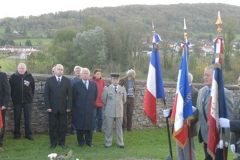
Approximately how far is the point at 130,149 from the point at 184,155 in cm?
306

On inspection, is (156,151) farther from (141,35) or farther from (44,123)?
(141,35)

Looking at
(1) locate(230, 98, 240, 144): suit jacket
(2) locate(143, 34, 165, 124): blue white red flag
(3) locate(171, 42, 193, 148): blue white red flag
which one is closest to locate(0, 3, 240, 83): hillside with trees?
(2) locate(143, 34, 165, 124): blue white red flag

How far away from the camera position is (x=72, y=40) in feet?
120

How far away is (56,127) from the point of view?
8688mm

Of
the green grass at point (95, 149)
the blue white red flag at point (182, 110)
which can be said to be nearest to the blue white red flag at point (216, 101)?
the blue white red flag at point (182, 110)

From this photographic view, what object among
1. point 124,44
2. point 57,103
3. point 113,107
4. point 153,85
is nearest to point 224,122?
point 153,85

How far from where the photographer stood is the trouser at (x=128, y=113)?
10820 millimetres

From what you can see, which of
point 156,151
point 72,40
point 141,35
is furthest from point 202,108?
point 72,40

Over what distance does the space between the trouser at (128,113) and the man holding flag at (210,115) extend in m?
5.08

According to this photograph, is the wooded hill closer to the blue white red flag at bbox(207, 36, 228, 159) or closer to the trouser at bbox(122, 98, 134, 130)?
the trouser at bbox(122, 98, 134, 130)

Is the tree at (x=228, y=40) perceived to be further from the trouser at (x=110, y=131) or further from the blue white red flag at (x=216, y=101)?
the blue white red flag at (x=216, y=101)

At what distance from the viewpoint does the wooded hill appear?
40356mm

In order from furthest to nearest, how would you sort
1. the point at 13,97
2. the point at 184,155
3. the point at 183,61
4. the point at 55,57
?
the point at 55,57
the point at 13,97
the point at 184,155
the point at 183,61

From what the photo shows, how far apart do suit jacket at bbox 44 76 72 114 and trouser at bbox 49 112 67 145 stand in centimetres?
16
